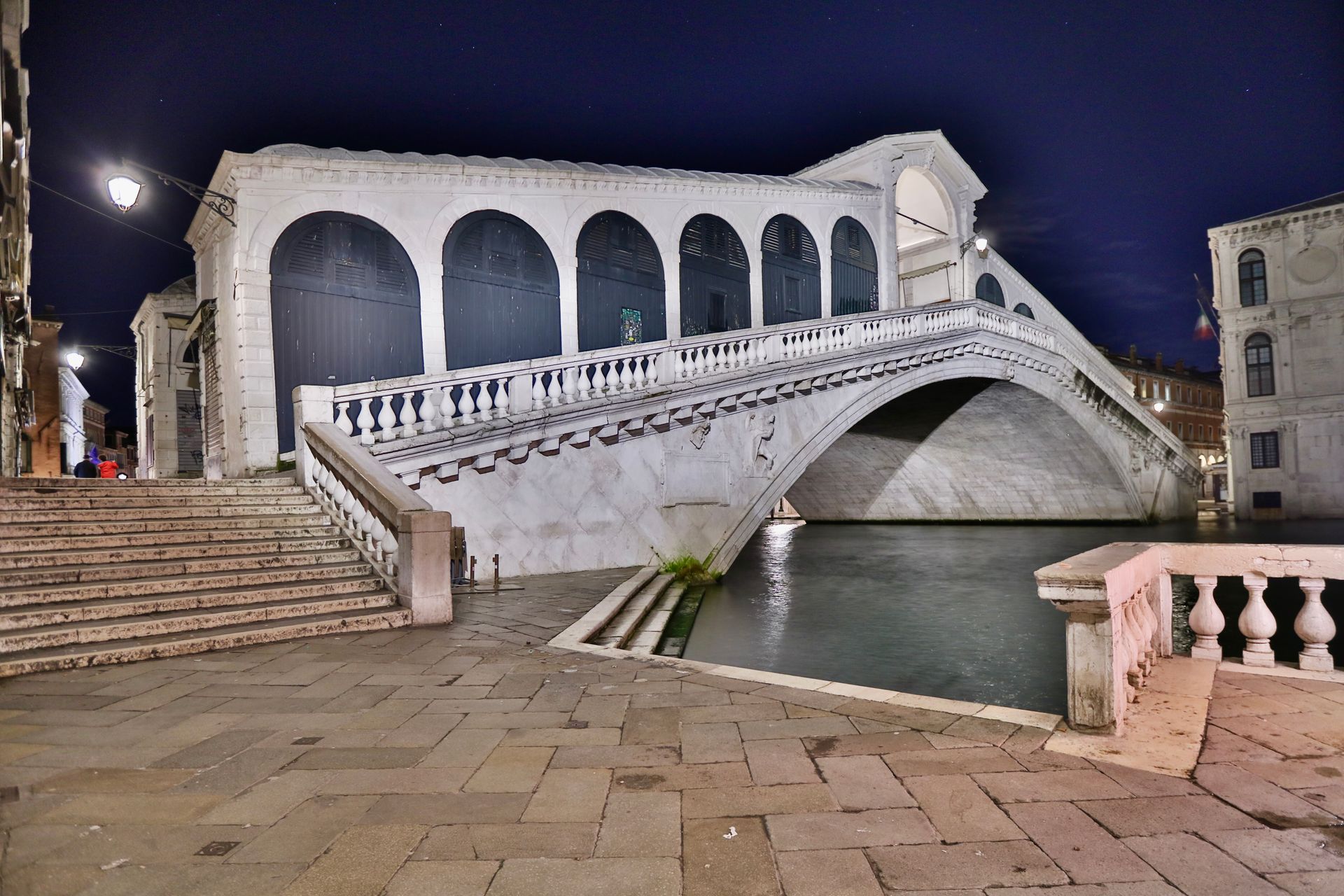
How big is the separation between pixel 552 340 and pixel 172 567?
827 centimetres

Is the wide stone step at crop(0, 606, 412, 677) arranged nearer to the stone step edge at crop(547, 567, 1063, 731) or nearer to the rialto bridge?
→ the rialto bridge

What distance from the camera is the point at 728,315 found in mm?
17266

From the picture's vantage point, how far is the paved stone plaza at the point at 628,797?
233 cm

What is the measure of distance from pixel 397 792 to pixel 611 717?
128 centimetres

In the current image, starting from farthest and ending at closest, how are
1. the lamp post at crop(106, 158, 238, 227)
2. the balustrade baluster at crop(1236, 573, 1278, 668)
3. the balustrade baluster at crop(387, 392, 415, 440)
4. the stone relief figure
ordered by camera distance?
the stone relief figure → the lamp post at crop(106, 158, 238, 227) → the balustrade baluster at crop(387, 392, 415, 440) → the balustrade baluster at crop(1236, 573, 1278, 668)

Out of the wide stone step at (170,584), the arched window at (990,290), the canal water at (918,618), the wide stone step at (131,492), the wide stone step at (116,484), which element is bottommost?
the canal water at (918,618)

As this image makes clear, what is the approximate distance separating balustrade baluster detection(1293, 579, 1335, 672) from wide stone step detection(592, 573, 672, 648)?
4954 mm

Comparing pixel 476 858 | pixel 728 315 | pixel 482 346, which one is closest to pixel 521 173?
pixel 482 346

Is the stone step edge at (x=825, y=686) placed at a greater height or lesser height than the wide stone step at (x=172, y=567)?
lesser

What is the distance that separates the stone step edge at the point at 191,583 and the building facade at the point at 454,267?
4.90 metres

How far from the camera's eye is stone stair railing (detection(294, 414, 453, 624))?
6840 mm

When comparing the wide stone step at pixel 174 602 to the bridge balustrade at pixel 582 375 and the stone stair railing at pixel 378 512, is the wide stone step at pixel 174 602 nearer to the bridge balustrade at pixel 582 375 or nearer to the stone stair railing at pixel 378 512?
the stone stair railing at pixel 378 512

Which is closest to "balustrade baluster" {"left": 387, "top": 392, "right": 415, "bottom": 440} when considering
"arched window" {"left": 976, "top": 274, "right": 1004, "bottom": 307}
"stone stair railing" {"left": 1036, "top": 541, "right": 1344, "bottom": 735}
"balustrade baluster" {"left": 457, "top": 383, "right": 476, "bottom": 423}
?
"balustrade baluster" {"left": 457, "top": 383, "right": 476, "bottom": 423}

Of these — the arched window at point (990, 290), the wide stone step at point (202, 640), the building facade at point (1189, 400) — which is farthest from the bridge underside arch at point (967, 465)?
the building facade at point (1189, 400)
